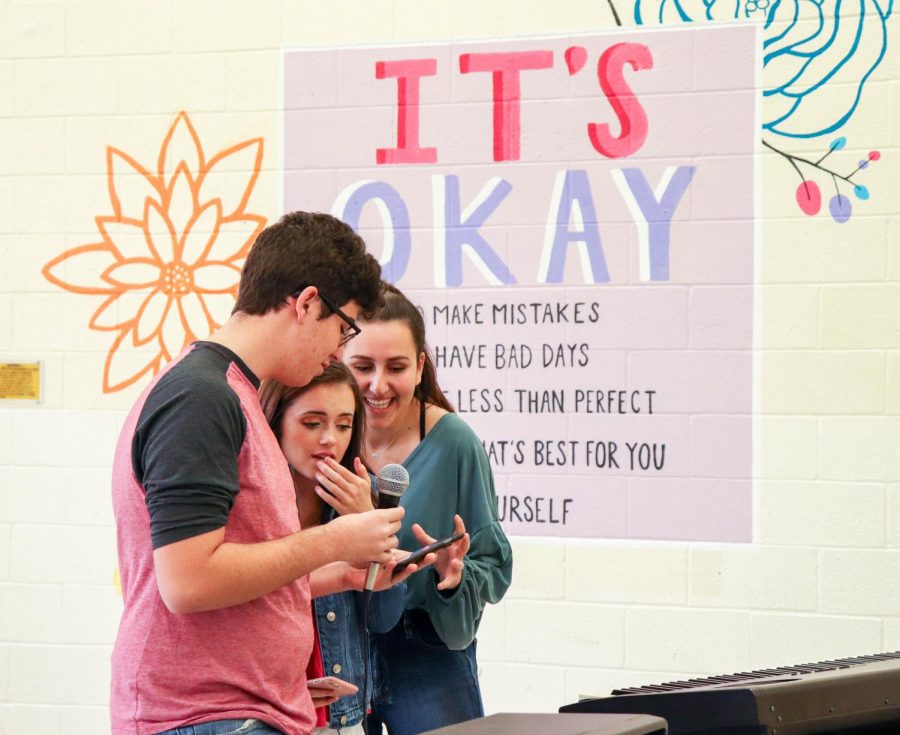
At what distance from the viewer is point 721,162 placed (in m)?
3.01

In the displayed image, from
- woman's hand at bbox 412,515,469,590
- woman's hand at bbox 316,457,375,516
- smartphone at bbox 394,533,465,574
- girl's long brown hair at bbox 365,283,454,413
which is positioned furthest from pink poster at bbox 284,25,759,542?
woman's hand at bbox 316,457,375,516

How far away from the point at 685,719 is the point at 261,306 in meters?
0.82

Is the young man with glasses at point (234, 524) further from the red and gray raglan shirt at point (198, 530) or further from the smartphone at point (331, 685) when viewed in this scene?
the smartphone at point (331, 685)

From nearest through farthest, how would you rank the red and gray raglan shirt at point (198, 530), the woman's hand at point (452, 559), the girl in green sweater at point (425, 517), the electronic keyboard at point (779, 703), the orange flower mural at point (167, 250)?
1. the electronic keyboard at point (779, 703)
2. the red and gray raglan shirt at point (198, 530)
3. the woman's hand at point (452, 559)
4. the girl in green sweater at point (425, 517)
5. the orange flower mural at point (167, 250)

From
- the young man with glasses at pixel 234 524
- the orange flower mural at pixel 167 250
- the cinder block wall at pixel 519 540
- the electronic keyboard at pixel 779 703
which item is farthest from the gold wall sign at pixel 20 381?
the electronic keyboard at pixel 779 703

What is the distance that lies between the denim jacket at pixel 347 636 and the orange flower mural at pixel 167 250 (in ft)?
4.82

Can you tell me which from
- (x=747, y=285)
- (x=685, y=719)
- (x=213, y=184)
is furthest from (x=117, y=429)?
(x=685, y=719)

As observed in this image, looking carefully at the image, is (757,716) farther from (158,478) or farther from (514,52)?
(514,52)

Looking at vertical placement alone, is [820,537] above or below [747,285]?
below

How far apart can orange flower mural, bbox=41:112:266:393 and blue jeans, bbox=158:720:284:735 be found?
197cm

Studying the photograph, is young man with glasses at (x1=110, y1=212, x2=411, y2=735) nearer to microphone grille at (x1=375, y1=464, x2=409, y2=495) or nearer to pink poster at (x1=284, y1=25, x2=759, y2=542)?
microphone grille at (x1=375, y1=464, x2=409, y2=495)

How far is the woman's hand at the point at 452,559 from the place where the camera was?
6.60ft

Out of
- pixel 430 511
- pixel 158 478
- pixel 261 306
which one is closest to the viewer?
pixel 158 478

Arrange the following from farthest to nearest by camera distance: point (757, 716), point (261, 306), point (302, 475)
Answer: point (302, 475), point (261, 306), point (757, 716)
